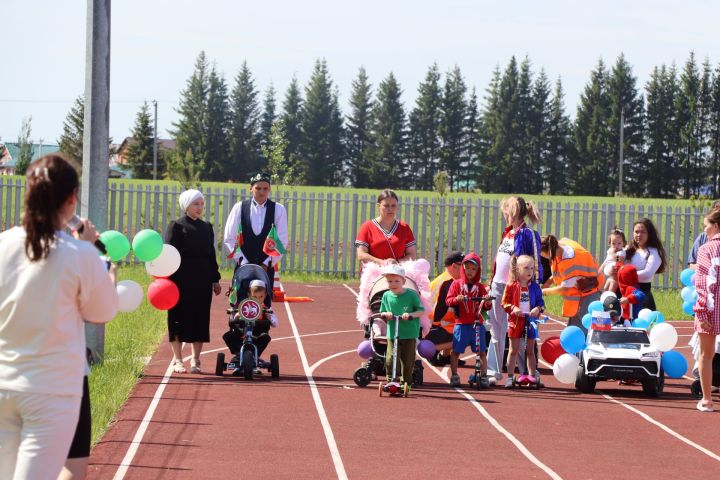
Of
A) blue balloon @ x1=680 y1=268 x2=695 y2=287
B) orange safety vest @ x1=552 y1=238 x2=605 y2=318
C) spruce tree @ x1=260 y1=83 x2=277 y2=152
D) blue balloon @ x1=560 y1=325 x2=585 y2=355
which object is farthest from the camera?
spruce tree @ x1=260 y1=83 x2=277 y2=152

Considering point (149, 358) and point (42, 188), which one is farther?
point (149, 358)

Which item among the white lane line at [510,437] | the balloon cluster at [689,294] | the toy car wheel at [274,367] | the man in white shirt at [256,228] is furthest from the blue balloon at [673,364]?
the man in white shirt at [256,228]

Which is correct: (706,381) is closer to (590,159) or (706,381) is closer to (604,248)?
(604,248)

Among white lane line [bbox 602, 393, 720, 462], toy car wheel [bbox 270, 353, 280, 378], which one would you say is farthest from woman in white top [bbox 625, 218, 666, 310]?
toy car wheel [bbox 270, 353, 280, 378]

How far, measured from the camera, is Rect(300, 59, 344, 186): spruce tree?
4596 inches

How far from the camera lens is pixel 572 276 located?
14.1 m

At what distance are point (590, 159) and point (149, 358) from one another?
95792mm

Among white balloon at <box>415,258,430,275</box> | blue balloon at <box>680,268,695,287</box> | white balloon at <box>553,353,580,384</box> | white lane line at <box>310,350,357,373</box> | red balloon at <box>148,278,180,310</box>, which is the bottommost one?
white lane line at <box>310,350,357,373</box>

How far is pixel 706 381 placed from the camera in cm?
1130

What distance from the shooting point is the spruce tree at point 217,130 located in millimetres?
112312

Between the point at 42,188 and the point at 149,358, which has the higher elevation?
the point at 42,188

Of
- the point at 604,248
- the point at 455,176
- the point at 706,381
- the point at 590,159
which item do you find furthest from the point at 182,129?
the point at 706,381

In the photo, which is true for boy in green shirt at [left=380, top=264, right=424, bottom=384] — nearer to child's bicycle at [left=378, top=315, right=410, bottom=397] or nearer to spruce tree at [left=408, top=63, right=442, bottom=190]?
child's bicycle at [left=378, top=315, right=410, bottom=397]

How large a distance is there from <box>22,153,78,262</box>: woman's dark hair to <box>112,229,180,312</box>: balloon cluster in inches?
61.9
